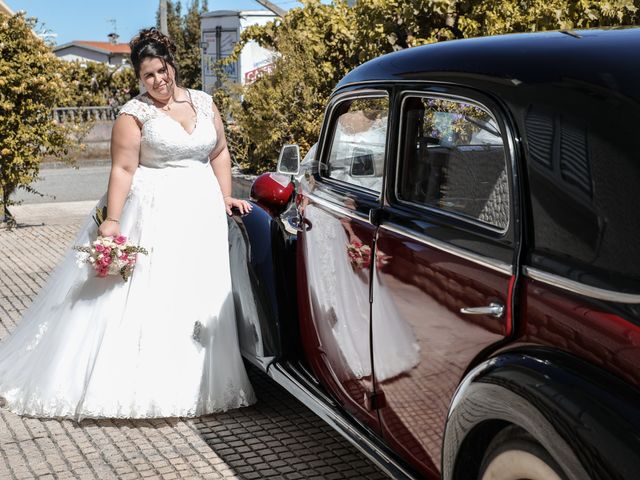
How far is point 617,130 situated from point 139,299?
3062 mm

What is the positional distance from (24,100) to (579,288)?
9.82 metres

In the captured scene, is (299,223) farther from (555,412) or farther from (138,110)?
(555,412)

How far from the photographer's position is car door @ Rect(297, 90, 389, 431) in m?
3.38

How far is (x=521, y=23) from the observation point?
8.24 metres

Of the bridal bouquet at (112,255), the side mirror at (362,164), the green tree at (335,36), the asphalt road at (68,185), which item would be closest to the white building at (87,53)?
the asphalt road at (68,185)

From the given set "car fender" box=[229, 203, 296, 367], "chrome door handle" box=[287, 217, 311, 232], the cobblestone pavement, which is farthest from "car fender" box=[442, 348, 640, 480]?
"car fender" box=[229, 203, 296, 367]

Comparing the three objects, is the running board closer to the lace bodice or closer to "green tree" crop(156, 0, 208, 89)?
the lace bodice

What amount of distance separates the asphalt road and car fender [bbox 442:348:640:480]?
37.6ft

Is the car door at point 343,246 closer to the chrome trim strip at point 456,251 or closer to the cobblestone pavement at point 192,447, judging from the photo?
the chrome trim strip at point 456,251

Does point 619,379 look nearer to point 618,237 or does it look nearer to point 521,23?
point 618,237

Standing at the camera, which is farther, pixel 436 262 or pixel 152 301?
pixel 152 301

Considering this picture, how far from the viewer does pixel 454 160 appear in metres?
3.03

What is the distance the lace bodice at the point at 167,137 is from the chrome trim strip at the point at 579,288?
272 cm

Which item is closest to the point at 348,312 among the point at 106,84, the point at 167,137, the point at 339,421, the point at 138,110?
the point at 339,421
